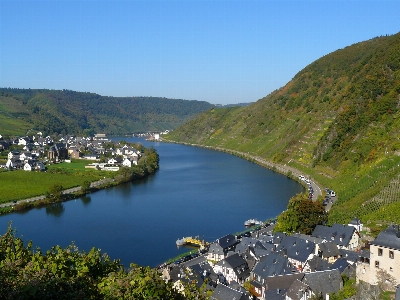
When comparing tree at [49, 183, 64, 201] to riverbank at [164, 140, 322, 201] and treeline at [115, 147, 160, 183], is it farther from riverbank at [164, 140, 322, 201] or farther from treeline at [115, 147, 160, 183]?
riverbank at [164, 140, 322, 201]

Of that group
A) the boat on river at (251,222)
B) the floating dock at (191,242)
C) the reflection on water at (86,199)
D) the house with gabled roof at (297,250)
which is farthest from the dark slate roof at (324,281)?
the reflection on water at (86,199)

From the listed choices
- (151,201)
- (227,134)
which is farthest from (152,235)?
(227,134)

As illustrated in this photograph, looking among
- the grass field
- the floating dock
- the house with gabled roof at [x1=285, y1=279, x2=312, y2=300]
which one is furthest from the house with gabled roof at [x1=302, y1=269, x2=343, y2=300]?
the grass field

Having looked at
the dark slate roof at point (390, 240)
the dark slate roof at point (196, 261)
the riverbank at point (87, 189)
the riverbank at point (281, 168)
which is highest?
the dark slate roof at point (390, 240)

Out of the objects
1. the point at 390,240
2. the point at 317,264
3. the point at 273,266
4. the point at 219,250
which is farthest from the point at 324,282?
the point at 219,250

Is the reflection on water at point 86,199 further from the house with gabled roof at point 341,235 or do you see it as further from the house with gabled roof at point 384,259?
the house with gabled roof at point 384,259
